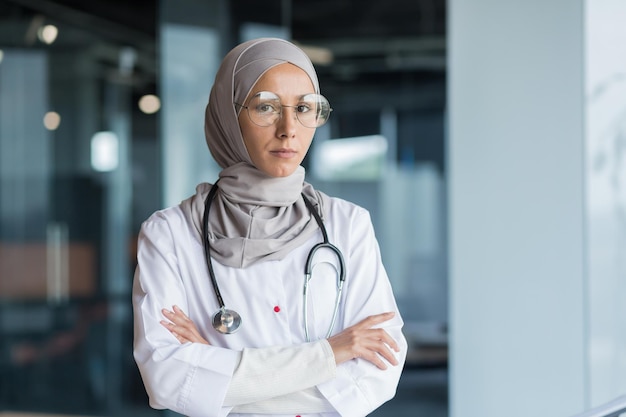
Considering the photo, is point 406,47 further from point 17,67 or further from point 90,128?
point 17,67

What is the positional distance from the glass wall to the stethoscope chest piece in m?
3.24

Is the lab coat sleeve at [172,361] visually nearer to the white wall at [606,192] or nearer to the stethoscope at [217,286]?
the stethoscope at [217,286]

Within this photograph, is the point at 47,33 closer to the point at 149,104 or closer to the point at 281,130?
the point at 149,104

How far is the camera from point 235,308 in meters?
1.47

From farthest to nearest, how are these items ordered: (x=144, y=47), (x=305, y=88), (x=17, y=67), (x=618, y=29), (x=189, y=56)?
(x=144, y=47) → (x=17, y=67) → (x=189, y=56) → (x=618, y=29) → (x=305, y=88)

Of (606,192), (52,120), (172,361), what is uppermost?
(52,120)

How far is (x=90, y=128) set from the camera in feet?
15.9

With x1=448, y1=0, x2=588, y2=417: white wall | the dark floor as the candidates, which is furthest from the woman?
the dark floor

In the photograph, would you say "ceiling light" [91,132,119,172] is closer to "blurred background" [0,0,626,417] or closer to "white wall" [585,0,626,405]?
"blurred background" [0,0,626,417]

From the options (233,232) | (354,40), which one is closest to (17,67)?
(354,40)

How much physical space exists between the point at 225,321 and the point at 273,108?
0.39 meters

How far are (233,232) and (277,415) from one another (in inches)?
13.7

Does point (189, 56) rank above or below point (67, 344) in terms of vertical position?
above

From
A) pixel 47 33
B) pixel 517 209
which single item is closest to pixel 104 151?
pixel 47 33
